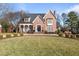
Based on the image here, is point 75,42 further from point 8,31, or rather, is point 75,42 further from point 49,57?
point 8,31

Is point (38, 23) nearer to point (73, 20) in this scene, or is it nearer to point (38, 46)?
point (38, 46)

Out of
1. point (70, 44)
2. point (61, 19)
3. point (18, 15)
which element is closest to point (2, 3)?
point (18, 15)

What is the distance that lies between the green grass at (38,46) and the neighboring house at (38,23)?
89 mm

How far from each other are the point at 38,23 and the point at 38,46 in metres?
0.22

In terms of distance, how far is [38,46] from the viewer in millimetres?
2668

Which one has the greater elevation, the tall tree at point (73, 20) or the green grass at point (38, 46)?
the tall tree at point (73, 20)

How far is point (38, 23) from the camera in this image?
272cm

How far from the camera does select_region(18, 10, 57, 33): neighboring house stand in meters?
2.71

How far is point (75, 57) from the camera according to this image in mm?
2635

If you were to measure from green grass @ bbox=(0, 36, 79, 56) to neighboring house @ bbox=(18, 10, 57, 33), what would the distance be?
89mm

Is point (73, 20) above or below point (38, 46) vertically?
above

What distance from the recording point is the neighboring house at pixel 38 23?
2.71m

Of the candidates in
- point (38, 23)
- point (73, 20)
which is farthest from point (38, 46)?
point (73, 20)

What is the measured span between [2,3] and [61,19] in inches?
22.4
